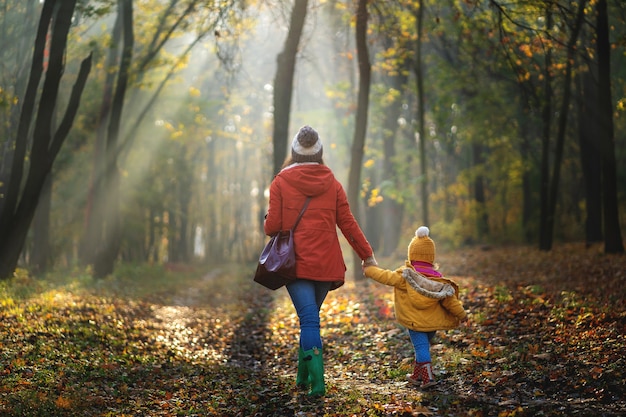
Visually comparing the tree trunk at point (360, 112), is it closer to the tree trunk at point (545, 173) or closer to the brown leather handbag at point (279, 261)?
the tree trunk at point (545, 173)

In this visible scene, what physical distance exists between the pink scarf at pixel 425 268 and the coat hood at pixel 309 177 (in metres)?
1.19

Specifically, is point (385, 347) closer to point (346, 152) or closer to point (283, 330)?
point (283, 330)

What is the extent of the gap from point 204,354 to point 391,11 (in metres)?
9.68

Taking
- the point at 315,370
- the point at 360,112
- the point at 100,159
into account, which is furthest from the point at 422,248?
the point at 100,159

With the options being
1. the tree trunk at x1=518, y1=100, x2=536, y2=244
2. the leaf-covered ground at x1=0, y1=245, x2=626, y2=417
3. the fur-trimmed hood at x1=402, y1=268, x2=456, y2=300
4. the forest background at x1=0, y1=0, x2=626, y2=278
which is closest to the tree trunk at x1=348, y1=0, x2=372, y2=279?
the forest background at x1=0, y1=0, x2=626, y2=278

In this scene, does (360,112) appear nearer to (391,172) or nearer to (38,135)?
(38,135)

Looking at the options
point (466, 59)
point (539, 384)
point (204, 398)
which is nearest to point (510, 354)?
point (539, 384)

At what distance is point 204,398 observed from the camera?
6648 mm

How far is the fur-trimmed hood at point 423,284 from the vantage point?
656cm

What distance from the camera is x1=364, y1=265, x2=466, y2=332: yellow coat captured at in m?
6.57

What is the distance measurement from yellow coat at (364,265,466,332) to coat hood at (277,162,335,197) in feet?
2.96

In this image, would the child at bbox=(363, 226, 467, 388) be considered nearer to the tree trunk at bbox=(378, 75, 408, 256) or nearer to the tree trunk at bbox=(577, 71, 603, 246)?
the tree trunk at bbox=(577, 71, 603, 246)

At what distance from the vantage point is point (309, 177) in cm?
638

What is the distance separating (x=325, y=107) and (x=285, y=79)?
25.5 m
